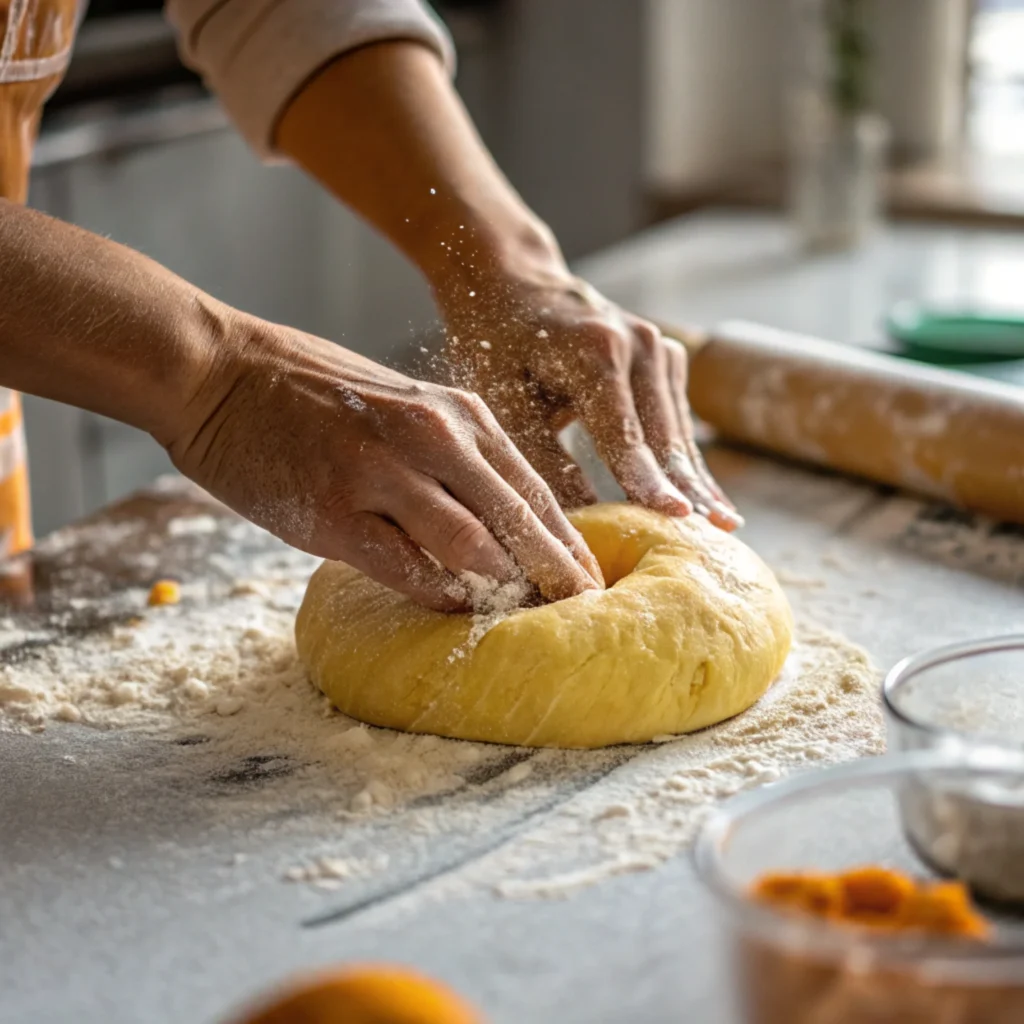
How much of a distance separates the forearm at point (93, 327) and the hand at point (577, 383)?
10.0 inches

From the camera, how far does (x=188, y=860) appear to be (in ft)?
3.29

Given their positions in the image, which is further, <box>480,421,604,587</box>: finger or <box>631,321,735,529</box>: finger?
<box>631,321,735,529</box>: finger

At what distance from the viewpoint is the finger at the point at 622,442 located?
1.32 metres

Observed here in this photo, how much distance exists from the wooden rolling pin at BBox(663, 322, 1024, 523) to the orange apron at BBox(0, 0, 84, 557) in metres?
0.85

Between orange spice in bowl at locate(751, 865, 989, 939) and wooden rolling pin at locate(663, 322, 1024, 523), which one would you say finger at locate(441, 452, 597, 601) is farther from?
wooden rolling pin at locate(663, 322, 1024, 523)

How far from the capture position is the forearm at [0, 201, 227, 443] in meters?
1.07

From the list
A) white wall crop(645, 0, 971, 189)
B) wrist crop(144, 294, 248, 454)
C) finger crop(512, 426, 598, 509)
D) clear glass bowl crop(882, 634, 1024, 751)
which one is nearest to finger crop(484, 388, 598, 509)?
finger crop(512, 426, 598, 509)

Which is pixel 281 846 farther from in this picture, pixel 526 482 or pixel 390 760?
pixel 526 482

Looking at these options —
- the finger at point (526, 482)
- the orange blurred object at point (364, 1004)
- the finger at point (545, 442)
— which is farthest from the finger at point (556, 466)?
the orange blurred object at point (364, 1004)

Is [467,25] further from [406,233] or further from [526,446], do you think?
[526,446]

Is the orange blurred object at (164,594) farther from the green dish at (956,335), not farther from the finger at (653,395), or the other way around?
the green dish at (956,335)

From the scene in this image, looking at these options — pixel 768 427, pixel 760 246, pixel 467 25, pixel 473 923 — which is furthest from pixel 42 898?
pixel 467 25

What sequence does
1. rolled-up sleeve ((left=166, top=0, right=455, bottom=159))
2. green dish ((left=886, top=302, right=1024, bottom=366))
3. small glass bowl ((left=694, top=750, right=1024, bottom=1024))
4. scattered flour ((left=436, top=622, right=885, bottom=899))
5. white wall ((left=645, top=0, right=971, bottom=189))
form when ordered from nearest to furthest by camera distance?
small glass bowl ((left=694, top=750, right=1024, bottom=1024)) < scattered flour ((left=436, top=622, right=885, bottom=899)) < rolled-up sleeve ((left=166, top=0, right=455, bottom=159)) < green dish ((left=886, top=302, right=1024, bottom=366)) < white wall ((left=645, top=0, right=971, bottom=189))

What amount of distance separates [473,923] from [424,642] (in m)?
0.32
